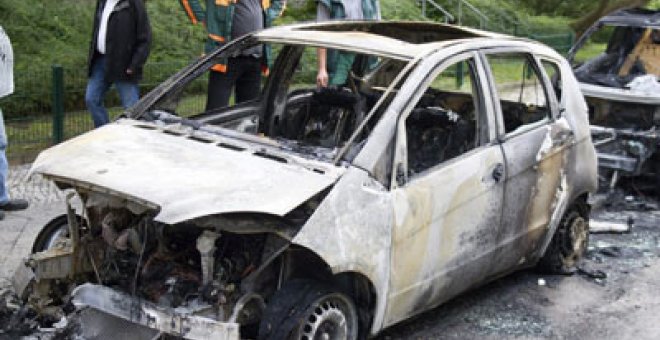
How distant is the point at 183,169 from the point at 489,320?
233 centimetres

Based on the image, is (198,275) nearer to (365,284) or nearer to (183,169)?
(183,169)

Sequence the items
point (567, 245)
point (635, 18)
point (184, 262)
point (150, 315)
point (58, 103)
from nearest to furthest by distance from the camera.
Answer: point (150, 315)
point (184, 262)
point (567, 245)
point (58, 103)
point (635, 18)

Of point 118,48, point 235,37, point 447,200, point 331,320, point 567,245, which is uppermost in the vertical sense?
point 235,37

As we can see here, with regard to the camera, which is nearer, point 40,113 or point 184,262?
point 184,262

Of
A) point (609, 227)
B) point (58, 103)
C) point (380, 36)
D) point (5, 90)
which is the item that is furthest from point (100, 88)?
point (609, 227)

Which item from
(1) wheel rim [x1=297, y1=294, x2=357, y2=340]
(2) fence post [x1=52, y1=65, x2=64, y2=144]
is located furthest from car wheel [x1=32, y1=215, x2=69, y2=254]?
(2) fence post [x1=52, y1=65, x2=64, y2=144]

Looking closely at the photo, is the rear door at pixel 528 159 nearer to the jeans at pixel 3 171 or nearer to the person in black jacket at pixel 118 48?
the person in black jacket at pixel 118 48

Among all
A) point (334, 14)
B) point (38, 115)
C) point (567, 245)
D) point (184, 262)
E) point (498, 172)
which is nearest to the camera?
point (184, 262)

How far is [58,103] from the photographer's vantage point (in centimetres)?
966

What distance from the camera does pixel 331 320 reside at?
15.5 feet

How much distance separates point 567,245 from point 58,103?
5458 mm

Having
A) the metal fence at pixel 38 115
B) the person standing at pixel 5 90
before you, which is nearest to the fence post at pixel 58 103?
the metal fence at pixel 38 115

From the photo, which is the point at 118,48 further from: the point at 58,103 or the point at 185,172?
the point at 185,172

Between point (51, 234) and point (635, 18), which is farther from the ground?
point (635, 18)
